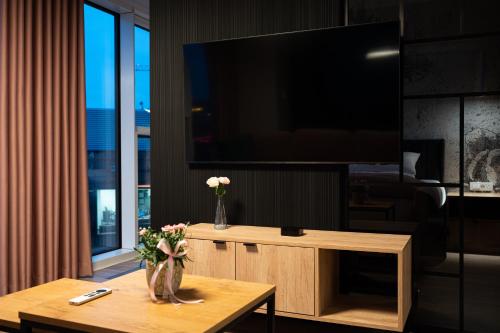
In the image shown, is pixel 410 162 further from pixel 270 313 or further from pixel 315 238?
pixel 270 313

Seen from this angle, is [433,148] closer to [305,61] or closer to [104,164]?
[305,61]

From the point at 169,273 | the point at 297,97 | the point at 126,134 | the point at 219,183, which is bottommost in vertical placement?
the point at 169,273

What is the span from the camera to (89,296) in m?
1.83

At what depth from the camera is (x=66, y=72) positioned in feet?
12.5

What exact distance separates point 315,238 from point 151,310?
123cm

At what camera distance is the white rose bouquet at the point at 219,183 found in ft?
10.1

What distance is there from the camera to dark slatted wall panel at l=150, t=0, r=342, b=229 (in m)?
3.02

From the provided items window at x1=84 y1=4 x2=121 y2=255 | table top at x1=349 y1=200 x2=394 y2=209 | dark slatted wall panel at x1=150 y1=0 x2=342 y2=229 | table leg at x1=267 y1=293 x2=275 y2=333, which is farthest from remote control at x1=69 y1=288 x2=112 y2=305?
window at x1=84 y1=4 x2=121 y2=255

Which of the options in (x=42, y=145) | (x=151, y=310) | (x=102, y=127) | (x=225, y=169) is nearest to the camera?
(x=151, y=310)

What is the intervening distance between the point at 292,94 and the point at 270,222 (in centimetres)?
83

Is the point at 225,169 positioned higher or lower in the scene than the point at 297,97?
lower

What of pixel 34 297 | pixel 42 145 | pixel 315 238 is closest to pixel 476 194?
pixel 315 238

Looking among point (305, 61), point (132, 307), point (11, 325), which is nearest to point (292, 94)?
point (305, 61)

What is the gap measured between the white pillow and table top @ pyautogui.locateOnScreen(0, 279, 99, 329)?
178 cm
